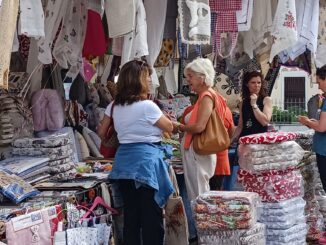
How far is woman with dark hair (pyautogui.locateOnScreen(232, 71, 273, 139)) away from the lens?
628cm

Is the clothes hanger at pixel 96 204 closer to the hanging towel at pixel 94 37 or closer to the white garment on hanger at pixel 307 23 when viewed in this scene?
the hanging towel at pixel 94 37

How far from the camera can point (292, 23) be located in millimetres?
5719

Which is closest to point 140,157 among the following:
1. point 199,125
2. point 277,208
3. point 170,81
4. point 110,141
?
point 110,141

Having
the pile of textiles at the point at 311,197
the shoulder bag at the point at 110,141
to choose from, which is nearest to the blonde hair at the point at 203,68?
the shoulder bag at the point at 110,141

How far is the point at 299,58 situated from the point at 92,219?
17.4 ft

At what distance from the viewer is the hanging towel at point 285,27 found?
5.69m

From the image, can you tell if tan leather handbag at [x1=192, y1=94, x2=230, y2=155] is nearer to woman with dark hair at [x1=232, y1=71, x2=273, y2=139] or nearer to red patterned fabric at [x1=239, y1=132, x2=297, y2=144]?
red patterned fabric at [x1=239, y1=132, x2=297, y2=144]

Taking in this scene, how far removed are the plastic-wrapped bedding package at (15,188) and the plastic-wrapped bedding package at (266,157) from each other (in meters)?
1.92

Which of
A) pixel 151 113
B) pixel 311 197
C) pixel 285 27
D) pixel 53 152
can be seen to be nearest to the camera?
pixel 151 113

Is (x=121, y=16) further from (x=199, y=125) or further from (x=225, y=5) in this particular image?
(x=225, y=5)

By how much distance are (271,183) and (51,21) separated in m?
2.43

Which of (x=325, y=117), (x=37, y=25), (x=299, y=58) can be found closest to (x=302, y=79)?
(x=299, y=58)

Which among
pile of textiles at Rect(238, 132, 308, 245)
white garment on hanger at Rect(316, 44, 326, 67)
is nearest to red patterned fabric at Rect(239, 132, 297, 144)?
pile of textiles at Rect(238, 132, 308, 245)

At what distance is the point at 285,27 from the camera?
18.7ft
